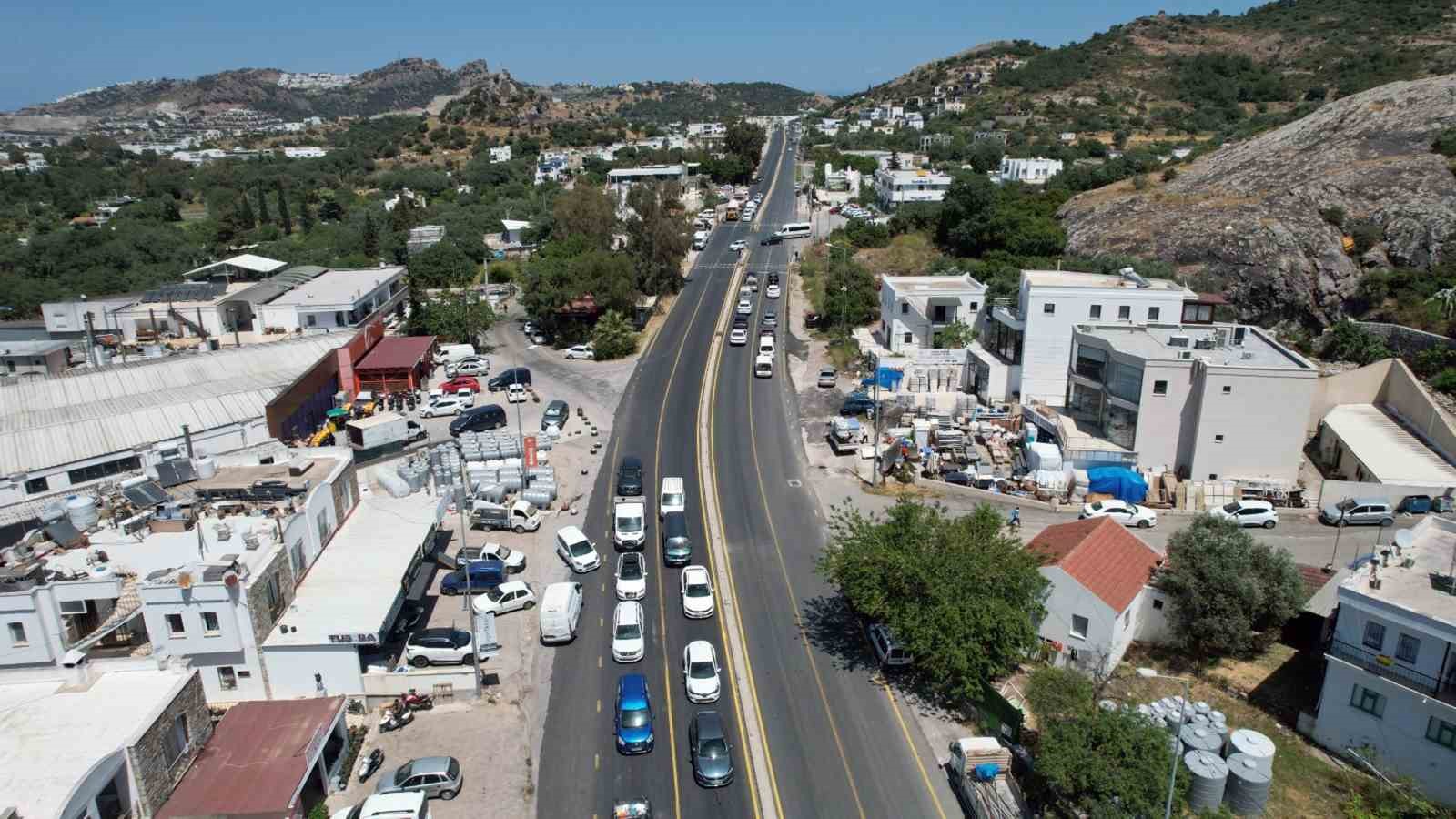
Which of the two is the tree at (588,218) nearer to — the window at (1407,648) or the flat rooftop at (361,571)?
the flat rooftop at (361,571)

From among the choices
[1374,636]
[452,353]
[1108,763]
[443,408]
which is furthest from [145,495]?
[1374,636]

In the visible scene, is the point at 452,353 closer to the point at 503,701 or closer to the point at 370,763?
the point at 503,701

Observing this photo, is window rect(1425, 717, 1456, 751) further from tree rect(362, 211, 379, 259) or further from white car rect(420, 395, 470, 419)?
tree rect(362, 211, 379, 259)

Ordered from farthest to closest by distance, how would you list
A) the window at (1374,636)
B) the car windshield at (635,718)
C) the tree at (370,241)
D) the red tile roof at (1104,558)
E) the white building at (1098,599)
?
the tree at (370,241), the red tile roof at (1104,558), the white building at (1098,599), the car windshield at (635,718), the window at (1374,636)

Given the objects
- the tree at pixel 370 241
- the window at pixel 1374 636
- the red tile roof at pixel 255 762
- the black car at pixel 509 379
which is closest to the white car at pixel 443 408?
the black car at pixel 509 379

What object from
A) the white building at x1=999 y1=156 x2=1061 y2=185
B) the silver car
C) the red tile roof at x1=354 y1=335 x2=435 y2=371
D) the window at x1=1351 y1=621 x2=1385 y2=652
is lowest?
the silver car

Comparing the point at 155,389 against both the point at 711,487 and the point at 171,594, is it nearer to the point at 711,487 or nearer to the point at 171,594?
the point at 171,594

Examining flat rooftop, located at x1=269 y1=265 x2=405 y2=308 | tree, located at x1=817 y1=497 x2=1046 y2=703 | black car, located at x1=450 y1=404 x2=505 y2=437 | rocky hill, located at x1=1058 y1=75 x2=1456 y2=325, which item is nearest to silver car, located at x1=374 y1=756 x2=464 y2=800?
tree, located at x1=817 y1=497 x2=1046 y2=703
